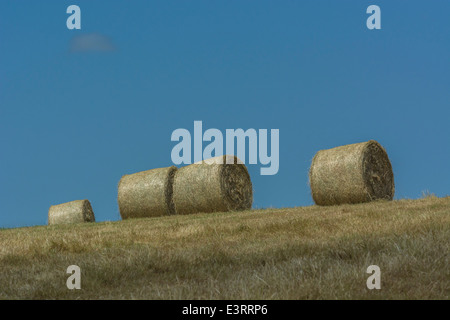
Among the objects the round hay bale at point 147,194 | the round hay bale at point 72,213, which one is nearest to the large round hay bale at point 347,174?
the round hay bale at point 147,194

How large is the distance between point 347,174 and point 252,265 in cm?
1079

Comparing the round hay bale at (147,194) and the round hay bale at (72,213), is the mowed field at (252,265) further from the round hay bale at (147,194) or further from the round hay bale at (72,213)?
the round hay bale at (72,213)

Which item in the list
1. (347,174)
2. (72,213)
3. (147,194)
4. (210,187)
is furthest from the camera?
(72,213)

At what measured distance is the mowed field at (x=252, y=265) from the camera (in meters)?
4.11

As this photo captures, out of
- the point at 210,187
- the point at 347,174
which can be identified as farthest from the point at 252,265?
the point at 210,187

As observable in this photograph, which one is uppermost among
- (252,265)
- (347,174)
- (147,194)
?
(347,174)

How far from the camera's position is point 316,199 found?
16250 millimetres

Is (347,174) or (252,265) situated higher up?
(347,174)

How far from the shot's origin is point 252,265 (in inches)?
211

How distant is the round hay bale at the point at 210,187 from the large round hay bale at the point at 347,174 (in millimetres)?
2788

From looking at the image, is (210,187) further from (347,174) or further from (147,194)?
(347,174)

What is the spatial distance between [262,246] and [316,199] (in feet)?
33.5
